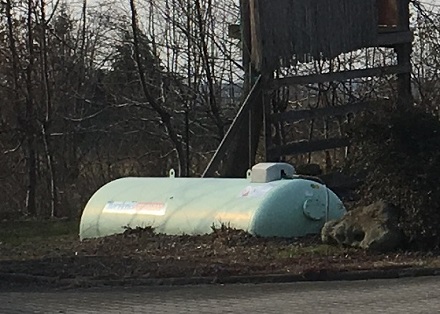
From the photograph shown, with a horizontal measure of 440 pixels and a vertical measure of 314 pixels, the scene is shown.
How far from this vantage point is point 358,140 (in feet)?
45.5

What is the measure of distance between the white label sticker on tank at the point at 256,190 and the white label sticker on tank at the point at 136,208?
152 cm

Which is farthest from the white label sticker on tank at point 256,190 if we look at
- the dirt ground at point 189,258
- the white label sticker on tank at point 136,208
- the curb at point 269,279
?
the curb at point 269,279

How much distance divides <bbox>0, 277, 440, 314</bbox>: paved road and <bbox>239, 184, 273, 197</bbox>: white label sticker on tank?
391 cm

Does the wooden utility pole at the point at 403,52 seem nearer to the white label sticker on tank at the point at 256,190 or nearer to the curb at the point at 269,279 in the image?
the white label sticker on tank at the point at 256,190

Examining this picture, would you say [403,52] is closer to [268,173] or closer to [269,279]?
[268,173]

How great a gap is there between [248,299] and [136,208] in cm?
671

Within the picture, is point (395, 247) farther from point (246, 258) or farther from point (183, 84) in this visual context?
point (183, 84)

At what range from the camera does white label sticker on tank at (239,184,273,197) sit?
1486 centimetres

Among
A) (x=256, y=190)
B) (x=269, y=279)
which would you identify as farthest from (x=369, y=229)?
(x=269, y=279)

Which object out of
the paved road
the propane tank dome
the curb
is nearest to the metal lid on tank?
the propane tank dome

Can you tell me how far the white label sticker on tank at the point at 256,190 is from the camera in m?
14.9

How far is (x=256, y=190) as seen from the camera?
15039 mm

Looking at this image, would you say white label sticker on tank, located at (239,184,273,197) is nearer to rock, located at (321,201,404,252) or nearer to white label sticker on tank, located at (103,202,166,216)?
rock, located at (321,201,404,252)

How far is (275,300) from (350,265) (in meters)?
2.22
